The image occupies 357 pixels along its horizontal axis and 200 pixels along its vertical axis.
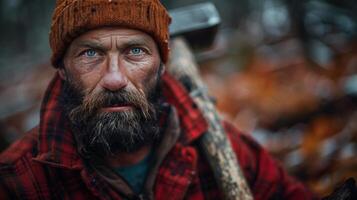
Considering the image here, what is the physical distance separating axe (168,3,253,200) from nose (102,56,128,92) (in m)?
0.82

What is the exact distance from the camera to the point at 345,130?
521 centimetres

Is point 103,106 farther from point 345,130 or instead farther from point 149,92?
point 345,130

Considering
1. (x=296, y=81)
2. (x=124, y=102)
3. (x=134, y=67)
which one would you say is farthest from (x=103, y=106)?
(x=296, y=81)

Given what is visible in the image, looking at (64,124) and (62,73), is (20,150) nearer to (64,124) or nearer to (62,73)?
(64,124)

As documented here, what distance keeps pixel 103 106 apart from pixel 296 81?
466cm

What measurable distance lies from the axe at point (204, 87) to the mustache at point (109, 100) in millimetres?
634

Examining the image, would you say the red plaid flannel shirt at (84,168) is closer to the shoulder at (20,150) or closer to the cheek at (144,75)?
the shoulder at (20,150)

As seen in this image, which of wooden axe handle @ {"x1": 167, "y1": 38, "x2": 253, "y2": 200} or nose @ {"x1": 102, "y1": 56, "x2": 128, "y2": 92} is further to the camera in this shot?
wooden axe handle @ {"x1": 167, "y1": 38, "x2": 253, "y2": 200}

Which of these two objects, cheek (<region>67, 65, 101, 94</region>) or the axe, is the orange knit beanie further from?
the axe

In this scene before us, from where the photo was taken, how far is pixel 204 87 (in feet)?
11.0

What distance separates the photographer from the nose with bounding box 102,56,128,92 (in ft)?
7.93

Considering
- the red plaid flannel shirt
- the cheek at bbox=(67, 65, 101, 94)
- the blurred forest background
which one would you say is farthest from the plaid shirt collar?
the blurred forest background

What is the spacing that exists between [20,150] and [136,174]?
2.55 feet

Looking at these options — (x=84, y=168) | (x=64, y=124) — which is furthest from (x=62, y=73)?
(x=84, y=168)
